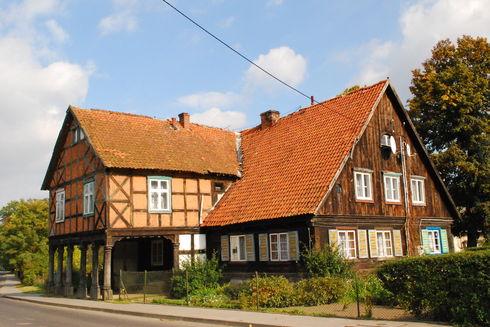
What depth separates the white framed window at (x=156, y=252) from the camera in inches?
1195

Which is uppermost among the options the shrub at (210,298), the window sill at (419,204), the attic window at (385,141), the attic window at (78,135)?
the attic window at (78,135)

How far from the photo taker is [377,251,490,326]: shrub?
12438mm

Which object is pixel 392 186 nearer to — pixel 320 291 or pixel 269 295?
pixel 320 291

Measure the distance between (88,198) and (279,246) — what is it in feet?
35.4

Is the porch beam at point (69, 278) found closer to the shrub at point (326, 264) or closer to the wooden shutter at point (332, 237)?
the shrub at point (326, 264)

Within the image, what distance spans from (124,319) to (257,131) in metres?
17.0

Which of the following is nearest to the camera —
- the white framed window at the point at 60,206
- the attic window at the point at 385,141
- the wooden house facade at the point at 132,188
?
the wooden house facade at the point at 132,188

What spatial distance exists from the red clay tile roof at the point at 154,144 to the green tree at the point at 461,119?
13343mm

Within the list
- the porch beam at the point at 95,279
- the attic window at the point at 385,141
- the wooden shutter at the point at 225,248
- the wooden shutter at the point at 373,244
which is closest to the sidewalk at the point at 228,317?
the porch beam at the point at 95,279

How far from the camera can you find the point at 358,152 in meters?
24.8

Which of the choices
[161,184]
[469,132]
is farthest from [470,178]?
[161,184]

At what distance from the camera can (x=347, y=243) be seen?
23.7 meters

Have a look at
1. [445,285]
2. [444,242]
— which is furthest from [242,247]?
[445,285]

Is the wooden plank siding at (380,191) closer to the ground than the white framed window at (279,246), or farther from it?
farther from it
